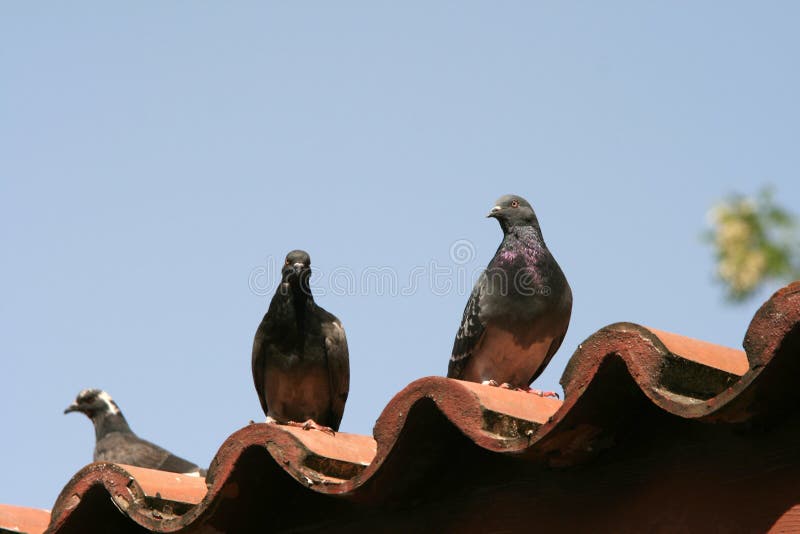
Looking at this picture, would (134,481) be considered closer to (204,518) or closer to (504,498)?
(204,518)

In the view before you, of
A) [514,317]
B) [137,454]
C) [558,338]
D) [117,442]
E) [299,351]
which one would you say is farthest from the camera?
[117,442]

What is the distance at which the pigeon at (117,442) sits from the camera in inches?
377

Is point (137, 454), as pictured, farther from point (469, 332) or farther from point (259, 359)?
point (469, 332)

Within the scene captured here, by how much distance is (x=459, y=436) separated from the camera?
10.9 ft

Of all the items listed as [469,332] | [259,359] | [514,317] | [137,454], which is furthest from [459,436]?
[137,454]

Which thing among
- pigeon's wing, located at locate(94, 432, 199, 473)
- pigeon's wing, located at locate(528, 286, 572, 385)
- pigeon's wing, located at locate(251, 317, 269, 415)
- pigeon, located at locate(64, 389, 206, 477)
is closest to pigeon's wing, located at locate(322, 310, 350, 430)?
pigeon's wing, located at locate(251, 317, 269, 415)

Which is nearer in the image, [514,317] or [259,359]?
[514,317]

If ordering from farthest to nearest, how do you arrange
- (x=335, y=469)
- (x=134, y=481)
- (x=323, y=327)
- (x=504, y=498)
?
(x=323, y=327), (x=134, y=481), (x=335, y=469), (x=504, y=498)

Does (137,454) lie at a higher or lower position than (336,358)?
lower

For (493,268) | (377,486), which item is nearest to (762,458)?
(377,486)

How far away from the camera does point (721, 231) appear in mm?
11875

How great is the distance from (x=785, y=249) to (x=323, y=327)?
6714mm

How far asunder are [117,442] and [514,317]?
5.77 meters

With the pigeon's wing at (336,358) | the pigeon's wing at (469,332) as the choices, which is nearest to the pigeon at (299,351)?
the pigeon's wing at (336,358)
